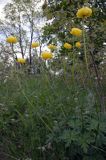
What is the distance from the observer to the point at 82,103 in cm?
278

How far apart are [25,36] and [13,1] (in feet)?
13.0

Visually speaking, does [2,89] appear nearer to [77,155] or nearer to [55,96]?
[55,96]

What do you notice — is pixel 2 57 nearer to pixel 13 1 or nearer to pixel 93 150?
pixel 93 150

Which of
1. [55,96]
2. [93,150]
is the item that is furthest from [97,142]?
[55,96]

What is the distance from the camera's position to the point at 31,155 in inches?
109

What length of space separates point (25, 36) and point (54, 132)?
37.6 metres

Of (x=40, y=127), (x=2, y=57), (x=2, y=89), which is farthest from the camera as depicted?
(x=2, y=57)

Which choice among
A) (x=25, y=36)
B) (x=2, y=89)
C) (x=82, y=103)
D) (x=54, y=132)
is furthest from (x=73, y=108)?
(x=25, y=36)

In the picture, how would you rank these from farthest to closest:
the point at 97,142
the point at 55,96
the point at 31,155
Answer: the point at 55,96 < the point at 31,155 < the point at 97,142

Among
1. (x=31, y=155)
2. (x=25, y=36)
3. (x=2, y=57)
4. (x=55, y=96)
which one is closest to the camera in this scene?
(x=31, y=155)

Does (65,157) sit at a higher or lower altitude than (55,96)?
lower

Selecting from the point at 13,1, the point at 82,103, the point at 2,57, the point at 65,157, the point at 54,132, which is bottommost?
the point at 65,157

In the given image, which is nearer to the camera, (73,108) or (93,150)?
(93,150)

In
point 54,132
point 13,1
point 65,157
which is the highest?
point 13,1
